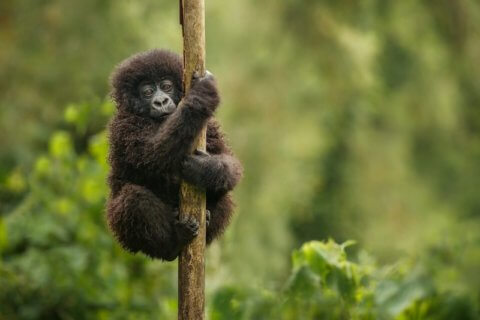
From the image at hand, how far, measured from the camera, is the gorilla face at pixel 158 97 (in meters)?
4.75

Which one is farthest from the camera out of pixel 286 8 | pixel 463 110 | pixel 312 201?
pixel 312 201

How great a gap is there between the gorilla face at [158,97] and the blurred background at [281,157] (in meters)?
1.09

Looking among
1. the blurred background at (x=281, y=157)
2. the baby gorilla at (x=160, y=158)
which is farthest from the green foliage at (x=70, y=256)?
the baby gorilla at (x=160, y=158)

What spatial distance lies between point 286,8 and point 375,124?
4397 mm

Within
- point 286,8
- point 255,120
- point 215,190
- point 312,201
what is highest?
point 312,201

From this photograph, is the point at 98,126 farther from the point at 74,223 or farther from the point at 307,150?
the point at 307,150

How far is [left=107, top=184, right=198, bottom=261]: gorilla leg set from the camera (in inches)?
172

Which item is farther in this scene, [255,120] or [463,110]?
[463,110]

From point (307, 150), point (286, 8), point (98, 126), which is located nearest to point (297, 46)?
point (286, 8)

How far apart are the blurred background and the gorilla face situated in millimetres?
1089

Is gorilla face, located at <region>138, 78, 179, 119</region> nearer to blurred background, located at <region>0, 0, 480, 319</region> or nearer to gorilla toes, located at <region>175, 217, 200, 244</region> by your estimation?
gorilla toes, located at <region>175, 217, 200, 244</region>

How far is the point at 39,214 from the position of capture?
7191 mm

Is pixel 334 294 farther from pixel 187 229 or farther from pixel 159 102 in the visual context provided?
pixel 159 102

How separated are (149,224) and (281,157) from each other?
5.50 meters
